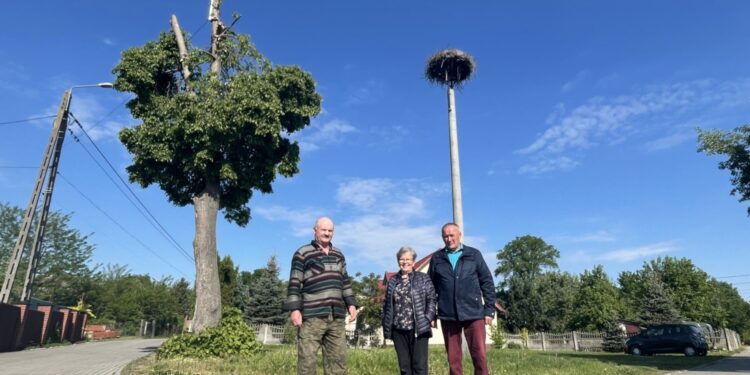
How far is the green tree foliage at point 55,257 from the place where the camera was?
44.0 metres

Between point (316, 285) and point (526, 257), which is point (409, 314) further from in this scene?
point (526, 257)

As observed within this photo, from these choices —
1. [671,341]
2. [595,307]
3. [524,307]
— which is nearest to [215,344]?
[671,341]

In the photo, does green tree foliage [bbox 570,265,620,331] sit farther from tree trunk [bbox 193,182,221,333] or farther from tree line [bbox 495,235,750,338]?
tree trunk [bbox 193,182,221,333]

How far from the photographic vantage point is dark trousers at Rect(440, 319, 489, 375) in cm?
523

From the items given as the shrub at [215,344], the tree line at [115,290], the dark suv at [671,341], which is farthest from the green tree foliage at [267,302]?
the shrub at [215,344]

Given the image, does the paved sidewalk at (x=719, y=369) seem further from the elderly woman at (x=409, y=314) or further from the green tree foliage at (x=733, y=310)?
the green tree foliage at (x=733, y=310)

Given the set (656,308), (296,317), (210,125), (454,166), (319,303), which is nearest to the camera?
(296,317)

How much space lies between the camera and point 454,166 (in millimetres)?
15156

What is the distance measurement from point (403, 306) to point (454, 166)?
1038cm

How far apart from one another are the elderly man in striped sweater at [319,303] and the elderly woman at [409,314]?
Result: 49 centimetres

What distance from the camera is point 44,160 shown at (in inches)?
783

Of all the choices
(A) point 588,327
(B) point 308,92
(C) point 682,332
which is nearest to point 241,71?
(B) point 308,92

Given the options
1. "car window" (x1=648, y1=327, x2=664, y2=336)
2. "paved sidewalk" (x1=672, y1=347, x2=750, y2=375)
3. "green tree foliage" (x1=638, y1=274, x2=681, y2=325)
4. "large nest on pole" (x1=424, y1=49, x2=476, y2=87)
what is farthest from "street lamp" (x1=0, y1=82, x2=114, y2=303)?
"green tree foliage" (x1=638, y1=274, x2=681, y2=325)

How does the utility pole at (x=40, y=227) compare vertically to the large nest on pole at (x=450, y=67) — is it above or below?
below
